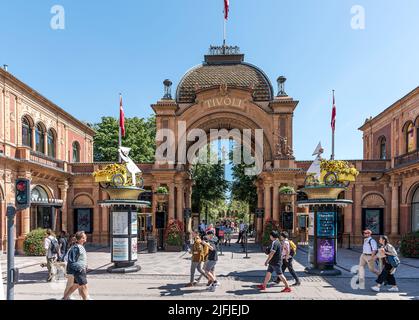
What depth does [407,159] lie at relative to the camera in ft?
71.4

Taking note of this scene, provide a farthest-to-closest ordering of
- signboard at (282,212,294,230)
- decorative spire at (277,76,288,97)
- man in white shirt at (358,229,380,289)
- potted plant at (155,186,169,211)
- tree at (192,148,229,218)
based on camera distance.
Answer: tree at (192,148,229,218) < decorative spire at (277,76,288,97) < potted plant at (155,186,169,211) < signboard at (282,212,294,230) < man in white shirt at (358,229,380,289)

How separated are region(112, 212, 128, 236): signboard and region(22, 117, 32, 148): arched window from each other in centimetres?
1330

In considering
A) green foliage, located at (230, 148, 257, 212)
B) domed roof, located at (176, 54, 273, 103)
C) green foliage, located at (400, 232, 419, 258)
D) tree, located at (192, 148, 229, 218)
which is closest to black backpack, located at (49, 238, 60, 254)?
domed roof, located at (176, 54, 273, 103)

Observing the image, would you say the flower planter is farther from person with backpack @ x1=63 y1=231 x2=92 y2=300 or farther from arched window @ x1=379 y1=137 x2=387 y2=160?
arched window @ x1=379 y1=137 x2=387 y2=160

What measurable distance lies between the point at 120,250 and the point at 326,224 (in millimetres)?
8338

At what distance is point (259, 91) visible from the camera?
25609 mm

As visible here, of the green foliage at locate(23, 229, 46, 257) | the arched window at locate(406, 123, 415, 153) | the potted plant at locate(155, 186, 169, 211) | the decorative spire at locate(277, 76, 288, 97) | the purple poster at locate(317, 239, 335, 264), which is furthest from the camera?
the decorative spire at locate(277, 76, 288, 97)

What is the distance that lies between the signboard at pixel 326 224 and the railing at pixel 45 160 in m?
18.6

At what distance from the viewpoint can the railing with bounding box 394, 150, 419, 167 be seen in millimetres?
20688

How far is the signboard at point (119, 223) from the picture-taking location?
1309cm

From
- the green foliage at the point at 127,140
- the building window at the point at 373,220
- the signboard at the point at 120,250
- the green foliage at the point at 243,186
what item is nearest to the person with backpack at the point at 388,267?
A: the signboard at the point at 120,250

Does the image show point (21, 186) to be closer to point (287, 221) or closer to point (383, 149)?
point (287, 221)

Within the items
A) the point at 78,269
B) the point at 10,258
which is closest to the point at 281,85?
the point at 78,269
